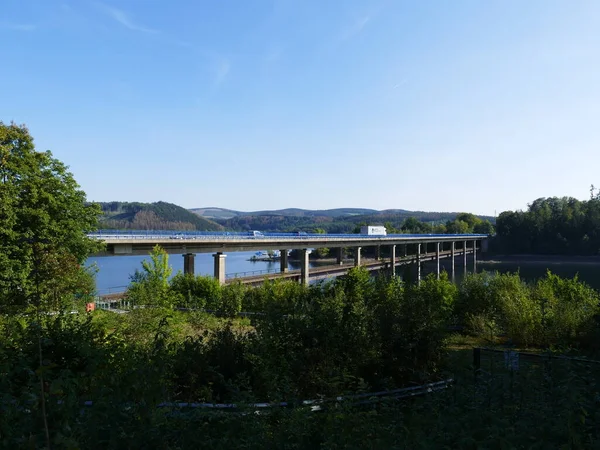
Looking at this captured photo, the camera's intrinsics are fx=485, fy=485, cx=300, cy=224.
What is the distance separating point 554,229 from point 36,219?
4912 inches

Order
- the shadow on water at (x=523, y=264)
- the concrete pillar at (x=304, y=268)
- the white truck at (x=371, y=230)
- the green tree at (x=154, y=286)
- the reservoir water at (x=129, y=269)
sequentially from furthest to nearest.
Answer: the shadow on water at (x=523, y=264) → the white truck at (x=371, y=230) → the reservoir water at (x=129, y=269) → the concrete pillar at (x=304, y=268) → the green tree at (x=154, y=286)

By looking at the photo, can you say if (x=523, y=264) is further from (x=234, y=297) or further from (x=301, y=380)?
(x=301, y=380)

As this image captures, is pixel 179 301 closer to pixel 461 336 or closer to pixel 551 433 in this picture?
pixel 461 336

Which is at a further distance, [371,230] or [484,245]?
[484,245]

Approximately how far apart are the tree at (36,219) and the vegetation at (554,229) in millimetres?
113691

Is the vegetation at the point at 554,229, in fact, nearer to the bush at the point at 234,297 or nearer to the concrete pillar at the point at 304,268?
the concrete pillar at the point at 304,268

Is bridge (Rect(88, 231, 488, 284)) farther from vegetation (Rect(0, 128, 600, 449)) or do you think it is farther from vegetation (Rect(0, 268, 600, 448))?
vegetation (Rect(0, 268, 600, 448))

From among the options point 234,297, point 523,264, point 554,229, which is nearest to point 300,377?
point 234,297

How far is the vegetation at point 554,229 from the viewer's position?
112 m

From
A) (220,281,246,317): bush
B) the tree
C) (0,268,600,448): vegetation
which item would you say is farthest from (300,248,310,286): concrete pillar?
(0,268,600,448): vegetation

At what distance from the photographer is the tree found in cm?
1803

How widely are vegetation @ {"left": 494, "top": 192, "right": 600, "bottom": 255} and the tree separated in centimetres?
11369

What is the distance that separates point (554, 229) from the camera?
12050 cm

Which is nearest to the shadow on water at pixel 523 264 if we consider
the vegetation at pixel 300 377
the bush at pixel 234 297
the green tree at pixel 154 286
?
the bush at pixel 234 297
